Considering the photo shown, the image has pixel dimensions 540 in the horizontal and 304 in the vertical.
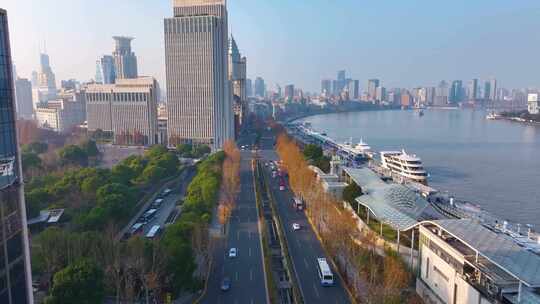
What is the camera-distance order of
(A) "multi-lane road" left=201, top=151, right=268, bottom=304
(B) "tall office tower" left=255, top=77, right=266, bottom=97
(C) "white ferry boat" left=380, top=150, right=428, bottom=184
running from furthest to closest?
1. (B) "tall office tower" left=255, top=77, right=266, bottom=97
2. (C) "white ferry boat" left=380, top=150, right=428, bottom=184
3. (A) "multi-lane road" left=201, top=151, right=268, bottom=304

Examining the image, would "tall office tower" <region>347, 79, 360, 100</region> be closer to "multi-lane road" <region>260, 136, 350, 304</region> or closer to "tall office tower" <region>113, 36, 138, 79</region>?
"tall office tower" <region>113, 36, 138, 79</region>

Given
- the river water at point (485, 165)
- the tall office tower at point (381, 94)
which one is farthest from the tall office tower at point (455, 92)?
the river water at point (485, 165)

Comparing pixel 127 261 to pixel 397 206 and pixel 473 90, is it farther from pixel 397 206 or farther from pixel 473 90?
pixel 473 90

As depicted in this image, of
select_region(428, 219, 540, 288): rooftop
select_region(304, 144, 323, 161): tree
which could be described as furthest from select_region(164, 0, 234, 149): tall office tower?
select_region(428, 219, 540, 288): rooftop

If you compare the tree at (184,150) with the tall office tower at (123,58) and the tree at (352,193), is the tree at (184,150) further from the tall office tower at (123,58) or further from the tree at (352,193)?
the tall office tower at (123,58)

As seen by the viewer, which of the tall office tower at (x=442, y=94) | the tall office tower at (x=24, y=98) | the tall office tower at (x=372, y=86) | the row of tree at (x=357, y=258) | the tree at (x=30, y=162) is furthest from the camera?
the tall office tower at (x=372, y=86)
